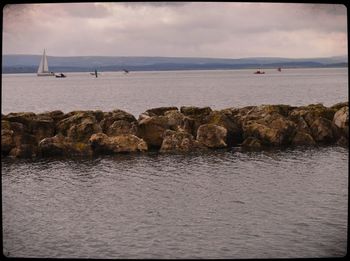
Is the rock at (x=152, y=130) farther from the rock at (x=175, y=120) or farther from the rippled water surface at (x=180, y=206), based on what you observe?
the rippled water surface at (x=180, y=206)

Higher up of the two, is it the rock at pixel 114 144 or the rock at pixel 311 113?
the rock at pixel 311 113

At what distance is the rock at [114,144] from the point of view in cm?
3019

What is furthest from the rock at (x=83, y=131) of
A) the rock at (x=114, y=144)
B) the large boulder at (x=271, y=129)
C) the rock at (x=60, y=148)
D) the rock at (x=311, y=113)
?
the rock at (x=311, y=113)

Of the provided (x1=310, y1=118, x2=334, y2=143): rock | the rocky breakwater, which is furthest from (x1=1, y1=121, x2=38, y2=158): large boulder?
(x1=310, y1=118, x2=334, y2=143): rock

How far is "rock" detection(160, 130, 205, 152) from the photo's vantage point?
30719 mm

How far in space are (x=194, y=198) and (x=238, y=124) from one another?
48.1 ft

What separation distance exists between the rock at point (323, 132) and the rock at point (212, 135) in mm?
6294

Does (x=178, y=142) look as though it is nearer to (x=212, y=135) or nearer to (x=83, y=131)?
(x=212, y=135)

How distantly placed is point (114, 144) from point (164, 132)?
134 inches

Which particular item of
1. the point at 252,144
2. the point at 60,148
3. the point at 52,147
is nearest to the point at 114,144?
the point at 60,148

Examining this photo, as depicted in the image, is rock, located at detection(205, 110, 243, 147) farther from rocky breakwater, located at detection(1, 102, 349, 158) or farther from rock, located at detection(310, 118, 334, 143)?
rock, located at detection(310, 118, 334, 143)

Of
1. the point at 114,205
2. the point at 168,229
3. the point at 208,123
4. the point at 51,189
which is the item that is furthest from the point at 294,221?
the point at 208,123

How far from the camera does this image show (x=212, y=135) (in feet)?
104

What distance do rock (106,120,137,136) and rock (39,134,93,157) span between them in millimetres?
2552
